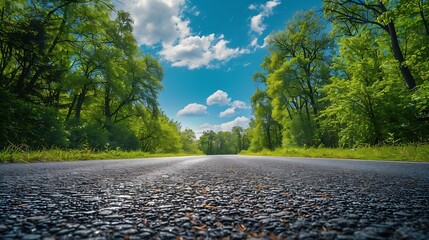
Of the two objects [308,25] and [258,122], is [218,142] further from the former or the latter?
[308,25]

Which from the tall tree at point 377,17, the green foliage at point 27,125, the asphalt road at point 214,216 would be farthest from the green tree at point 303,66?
the asphalt road at point 214,216

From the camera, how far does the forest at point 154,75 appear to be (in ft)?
32.8

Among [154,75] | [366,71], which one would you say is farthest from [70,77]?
[366,71]

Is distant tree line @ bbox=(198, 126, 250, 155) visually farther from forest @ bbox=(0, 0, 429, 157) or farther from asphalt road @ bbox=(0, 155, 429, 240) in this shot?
asphalt road @ bbox=(0, 155, 429, 240)

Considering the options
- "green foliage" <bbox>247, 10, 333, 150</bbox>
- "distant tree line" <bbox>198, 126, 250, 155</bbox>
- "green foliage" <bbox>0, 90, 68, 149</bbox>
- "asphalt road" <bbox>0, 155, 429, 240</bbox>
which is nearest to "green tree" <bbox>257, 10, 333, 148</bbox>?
"green foliage" <bbox>247, 10, 333, 150</bbox>

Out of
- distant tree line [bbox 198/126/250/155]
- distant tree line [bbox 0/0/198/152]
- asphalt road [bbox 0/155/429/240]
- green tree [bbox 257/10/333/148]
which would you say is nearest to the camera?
asphalt road [bbox 0/155/429/240]

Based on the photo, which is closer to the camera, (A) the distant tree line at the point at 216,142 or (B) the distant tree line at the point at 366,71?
(B) the distant tree line at the point at 366,71

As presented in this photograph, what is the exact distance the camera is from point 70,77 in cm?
1745

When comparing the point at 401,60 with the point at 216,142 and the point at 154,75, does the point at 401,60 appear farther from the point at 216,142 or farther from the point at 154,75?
the point at 216,142

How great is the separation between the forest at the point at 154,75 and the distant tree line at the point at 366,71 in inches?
2.5

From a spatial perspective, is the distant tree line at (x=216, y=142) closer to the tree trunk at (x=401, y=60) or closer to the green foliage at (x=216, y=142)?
the green foliage at (x=216, y=142)

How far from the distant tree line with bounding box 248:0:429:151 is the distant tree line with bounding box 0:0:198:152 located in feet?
45.8

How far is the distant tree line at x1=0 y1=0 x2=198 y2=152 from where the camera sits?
976cm

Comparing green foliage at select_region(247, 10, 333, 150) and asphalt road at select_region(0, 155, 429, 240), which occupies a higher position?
green foliage at select_region(247, 10, 333, 150)
